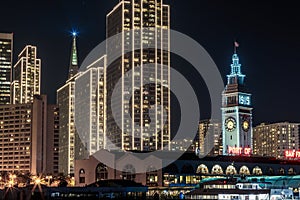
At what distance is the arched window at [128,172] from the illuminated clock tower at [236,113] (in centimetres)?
5889

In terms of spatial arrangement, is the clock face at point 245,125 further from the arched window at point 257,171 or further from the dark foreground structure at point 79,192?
the dark foreground structure at point 79,192

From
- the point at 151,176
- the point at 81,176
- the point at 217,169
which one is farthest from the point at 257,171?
the point at 81,176

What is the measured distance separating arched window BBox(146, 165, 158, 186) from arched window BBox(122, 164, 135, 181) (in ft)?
10.4

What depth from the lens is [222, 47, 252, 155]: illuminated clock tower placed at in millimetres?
192250

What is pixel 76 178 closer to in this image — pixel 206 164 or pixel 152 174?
pixel 152 174

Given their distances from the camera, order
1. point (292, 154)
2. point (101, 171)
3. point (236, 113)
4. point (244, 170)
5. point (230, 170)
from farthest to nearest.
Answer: point (236, 113) → point (292, 154) → point (244, 170) → point (230, 170) → point (101, 171)

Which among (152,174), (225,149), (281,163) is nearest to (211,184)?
(152,174)

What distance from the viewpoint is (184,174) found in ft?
476

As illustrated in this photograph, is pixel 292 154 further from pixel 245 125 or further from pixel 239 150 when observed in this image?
pixel 245 125

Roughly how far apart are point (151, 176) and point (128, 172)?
16.0 feet

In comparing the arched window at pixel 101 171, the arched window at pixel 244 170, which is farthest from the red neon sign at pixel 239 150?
the arched window at pixel 101 171

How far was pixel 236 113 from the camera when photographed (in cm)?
19250

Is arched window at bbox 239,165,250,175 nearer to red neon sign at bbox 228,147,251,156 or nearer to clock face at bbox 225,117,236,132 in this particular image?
red neon sign at bbox 228,147,251,156

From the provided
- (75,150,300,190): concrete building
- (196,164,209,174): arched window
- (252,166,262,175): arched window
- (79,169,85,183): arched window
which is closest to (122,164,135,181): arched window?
(75,150,300,190): concrete building
